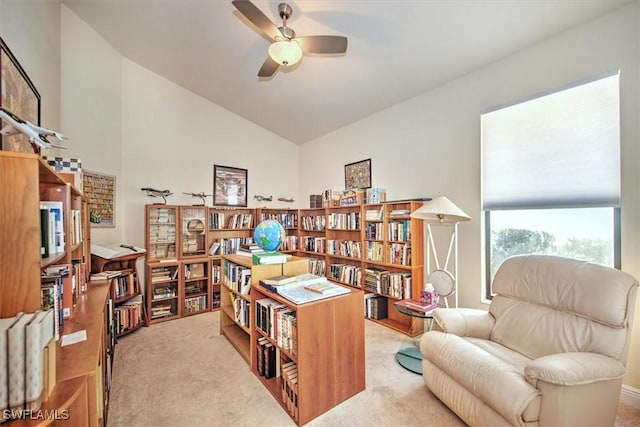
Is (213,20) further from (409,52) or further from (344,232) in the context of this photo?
(344,232)

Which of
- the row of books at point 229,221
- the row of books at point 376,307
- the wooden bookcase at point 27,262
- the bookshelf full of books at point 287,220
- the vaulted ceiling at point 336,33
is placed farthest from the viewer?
the bookshelf full of books at point 287,220

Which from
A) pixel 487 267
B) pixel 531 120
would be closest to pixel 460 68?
pixel 531 120

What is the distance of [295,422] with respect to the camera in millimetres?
1666

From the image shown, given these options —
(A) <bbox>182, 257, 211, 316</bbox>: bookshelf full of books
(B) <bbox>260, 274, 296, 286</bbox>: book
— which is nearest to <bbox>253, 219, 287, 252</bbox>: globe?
(B) <bbox>260, 274, 296, 286</bbox>: book

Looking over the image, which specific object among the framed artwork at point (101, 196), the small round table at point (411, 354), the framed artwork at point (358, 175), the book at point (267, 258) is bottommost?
the small round table at point (411, 354)

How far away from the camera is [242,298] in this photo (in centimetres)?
242

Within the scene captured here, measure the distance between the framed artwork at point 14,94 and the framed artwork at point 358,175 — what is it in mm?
3339

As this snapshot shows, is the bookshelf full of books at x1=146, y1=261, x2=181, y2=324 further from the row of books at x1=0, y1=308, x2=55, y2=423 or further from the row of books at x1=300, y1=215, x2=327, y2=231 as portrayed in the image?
the row of books at x1=0, y1=308, x2=55, y2=423

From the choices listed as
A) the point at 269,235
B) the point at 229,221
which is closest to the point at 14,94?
the point at 269,235

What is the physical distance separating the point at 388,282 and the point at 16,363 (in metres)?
3.05

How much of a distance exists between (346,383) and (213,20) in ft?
11.4

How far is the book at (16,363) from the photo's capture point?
2.65ft

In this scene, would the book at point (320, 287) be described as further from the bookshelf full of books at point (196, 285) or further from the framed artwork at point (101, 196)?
the framed artwork at point (101, 196)

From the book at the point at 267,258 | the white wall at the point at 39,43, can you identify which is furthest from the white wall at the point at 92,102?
the book at the point at 267,258
